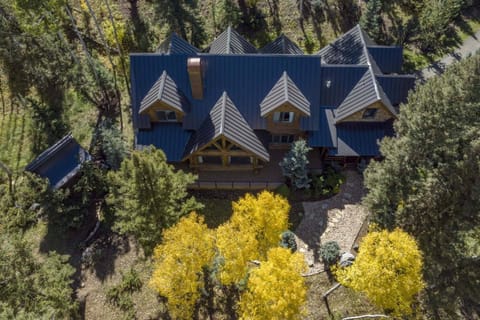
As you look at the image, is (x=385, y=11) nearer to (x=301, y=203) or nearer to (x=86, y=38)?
(x=301, y=203)

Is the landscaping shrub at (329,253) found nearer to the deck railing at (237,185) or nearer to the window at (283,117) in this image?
the deck railing at (237,185)

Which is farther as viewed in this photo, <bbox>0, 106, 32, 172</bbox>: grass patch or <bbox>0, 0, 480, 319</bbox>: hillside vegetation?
<bbox>0, 106, 32, 172</bbox>: grass patch

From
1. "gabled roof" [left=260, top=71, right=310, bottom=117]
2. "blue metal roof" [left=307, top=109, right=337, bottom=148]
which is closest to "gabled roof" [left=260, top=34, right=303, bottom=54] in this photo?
"gabled roof" [left=260, top=71, right=310, bottom=117]

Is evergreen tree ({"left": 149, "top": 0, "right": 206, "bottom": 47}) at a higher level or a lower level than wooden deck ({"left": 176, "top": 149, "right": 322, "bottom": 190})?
higher

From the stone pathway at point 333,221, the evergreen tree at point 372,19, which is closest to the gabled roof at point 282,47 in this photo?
the evergreen tree at point 372,19

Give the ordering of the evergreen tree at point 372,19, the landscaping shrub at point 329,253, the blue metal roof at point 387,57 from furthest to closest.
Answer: the evergreen tree at point 372,19 < the blue metal roof at point 387,57 < the landscaping shrub at point 329,253

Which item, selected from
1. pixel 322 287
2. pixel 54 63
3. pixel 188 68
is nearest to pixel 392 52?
pixel 188 68

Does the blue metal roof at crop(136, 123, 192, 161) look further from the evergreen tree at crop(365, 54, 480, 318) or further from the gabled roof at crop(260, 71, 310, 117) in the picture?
the evergreen tree at crop(365, 54, 480, 318)
